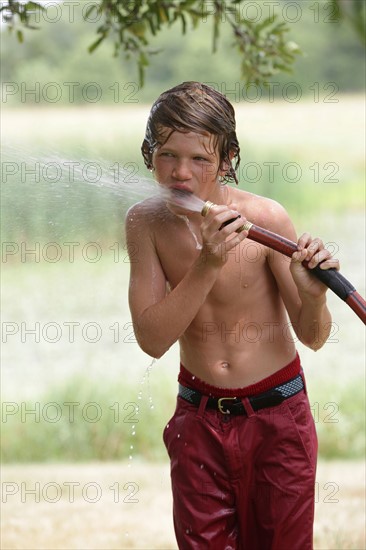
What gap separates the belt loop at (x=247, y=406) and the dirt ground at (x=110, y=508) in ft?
4.71

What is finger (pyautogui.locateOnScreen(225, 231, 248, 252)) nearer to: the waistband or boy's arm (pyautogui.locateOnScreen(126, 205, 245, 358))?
boy's arm (pyautogui.locateOnScreen(126, 205, 245, 358))

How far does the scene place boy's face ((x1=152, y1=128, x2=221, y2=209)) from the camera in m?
2.42

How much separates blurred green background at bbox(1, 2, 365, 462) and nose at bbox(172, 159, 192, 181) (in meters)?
1.66

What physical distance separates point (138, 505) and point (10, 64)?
719 centimetres

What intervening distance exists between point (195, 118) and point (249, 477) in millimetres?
944

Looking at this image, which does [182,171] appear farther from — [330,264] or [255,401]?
[255,401]

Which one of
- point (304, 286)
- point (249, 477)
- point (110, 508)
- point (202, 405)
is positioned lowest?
point (110, 508)

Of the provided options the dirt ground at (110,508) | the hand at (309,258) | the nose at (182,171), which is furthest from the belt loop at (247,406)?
the dirt ground at (110,508)

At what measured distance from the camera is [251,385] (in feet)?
8.66

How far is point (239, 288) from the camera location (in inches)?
104

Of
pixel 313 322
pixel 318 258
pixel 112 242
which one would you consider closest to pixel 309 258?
pixel 318 258

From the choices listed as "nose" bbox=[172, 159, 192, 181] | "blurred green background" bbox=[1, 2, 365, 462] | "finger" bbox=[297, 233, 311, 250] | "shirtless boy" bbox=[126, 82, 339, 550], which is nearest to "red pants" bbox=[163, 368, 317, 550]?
"shirtless boy" bbox=[126, 82, 339, 550]

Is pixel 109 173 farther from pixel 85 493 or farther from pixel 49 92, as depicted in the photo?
pixel 49 92

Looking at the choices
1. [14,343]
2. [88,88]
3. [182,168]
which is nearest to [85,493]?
[182,168]
